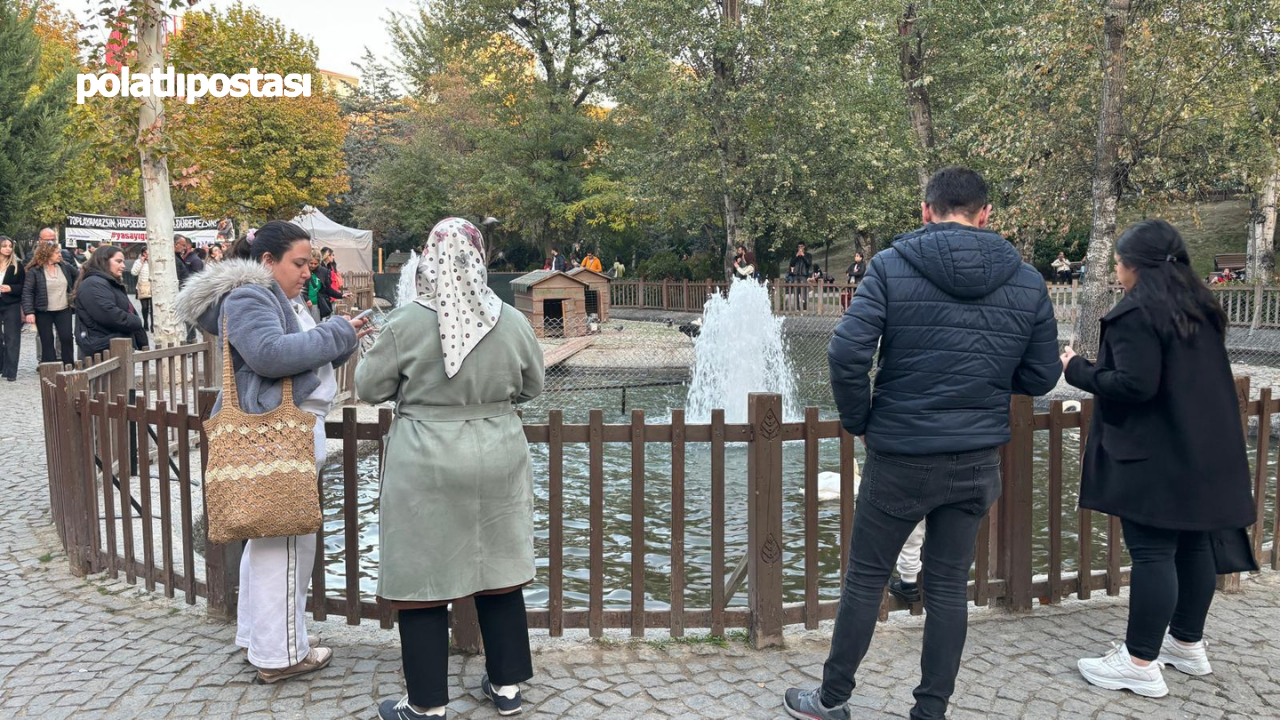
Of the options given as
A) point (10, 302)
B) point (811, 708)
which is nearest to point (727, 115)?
point (10, 302)

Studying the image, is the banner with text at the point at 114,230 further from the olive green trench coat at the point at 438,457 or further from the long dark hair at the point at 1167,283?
the long dark hair at the point at 1167,283

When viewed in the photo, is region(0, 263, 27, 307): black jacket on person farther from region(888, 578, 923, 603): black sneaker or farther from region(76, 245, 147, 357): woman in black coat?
region(888, 578, 923, 603): black sneaker

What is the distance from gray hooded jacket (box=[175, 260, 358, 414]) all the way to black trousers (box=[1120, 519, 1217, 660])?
10.6 feet

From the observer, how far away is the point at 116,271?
958 cm

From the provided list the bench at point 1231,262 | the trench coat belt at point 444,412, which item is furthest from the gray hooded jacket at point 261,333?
the bench at point 1231,262

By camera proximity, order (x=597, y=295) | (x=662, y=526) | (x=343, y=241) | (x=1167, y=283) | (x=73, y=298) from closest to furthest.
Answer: (x=1167, y=283) → (x=662, y=526) → (x=73, y=298) → (x=597, y=295) → (x=343, y=241)

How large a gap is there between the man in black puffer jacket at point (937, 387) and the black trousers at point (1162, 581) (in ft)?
2.85

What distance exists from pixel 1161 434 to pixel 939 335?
1180 mm

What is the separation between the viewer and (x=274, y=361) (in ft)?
12.0

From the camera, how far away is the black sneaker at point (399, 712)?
3500 mm

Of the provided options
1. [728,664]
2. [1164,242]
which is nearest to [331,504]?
[728,664]

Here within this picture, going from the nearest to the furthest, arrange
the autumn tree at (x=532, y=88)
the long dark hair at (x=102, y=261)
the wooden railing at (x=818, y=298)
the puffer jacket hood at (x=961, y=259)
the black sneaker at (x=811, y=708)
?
the puffer jacket hood at (x=961, y=259) → the black sneaker at (x=811, y=708) → the long dark hair at (x=102, y=261) → the wooden railing at (x=818, y=298) → the autumn tree at (x=532, y=88)

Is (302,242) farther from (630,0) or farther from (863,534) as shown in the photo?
(630,0)

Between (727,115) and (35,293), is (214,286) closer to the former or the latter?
(35,293)
